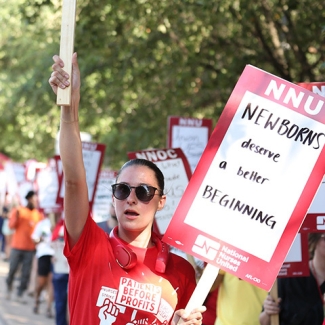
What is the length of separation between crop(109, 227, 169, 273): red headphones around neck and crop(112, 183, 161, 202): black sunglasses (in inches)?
7.8

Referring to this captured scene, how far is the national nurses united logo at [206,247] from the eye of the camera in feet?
12.9

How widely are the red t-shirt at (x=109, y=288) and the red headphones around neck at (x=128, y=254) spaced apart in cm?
2

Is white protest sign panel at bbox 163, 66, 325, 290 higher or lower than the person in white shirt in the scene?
higher

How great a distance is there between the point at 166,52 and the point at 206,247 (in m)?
9.83

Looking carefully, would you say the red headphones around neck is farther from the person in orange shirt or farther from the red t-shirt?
the person in orange shirt

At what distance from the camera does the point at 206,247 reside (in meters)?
3.95

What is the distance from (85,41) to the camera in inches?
490

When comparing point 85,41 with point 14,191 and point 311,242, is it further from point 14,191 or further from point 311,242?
→ point 14,191

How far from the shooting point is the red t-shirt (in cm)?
384

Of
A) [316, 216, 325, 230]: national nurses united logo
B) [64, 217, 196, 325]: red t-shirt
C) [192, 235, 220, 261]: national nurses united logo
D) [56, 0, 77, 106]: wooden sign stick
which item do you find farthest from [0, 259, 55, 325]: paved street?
[56, 0, 77, 106]: wooden sign stick

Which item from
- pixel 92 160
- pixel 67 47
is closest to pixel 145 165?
pixel 67 47

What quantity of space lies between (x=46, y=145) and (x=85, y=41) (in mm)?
15427

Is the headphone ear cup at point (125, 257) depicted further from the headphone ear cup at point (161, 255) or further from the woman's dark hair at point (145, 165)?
the woman's dark hair at point (145, 165)

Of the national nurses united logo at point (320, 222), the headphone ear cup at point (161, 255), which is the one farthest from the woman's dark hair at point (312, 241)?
the headphone ear cup at point (161, 255)
